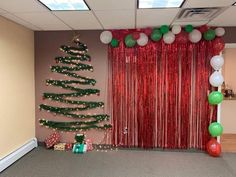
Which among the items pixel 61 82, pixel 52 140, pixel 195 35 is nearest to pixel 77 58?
pixel 61 82

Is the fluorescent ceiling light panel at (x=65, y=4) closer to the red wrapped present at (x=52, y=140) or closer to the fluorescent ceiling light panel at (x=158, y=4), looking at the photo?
the fluorescent ceiling light panel at (x=158, y=4)

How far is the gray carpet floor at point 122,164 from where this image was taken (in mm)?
3395

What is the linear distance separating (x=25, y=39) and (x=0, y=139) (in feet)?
5.93

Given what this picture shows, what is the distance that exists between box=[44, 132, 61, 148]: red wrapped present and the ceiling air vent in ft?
9.97

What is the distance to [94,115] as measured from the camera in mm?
4492

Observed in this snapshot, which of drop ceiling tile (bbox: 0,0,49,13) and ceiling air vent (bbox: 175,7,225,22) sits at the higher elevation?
ceiling air vent (bbox: 175,7,225,22)

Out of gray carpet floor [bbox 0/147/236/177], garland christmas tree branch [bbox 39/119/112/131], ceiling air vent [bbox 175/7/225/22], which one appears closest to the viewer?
ceiling air vent [bbox 175/7/225/22]

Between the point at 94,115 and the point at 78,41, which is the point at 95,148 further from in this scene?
the point at 78,41

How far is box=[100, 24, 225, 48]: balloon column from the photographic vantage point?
160 inches

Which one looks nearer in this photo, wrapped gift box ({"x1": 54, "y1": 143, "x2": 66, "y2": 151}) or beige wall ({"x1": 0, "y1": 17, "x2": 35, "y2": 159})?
beige wall ({"x1": 0, "y1": 17, "x2": 35, "y2": 159})

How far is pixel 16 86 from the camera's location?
3.92 metres

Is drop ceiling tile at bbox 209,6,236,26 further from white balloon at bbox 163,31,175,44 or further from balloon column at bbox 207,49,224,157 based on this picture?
white balloon at bbox 163,31,175,44

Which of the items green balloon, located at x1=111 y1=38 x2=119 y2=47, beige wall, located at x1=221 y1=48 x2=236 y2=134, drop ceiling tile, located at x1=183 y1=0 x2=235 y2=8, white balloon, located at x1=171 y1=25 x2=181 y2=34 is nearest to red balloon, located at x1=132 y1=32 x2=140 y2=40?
green balloon, located at x1=111 y1=38 x2=119 y2=47

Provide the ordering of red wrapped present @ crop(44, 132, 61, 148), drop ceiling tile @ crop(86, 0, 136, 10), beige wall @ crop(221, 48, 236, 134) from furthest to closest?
beige wall @ crop(221, 48, 236, 134) < red wrapped present @ crop(44, 132, 61, 148) < drop ceiling tile @ crop(86, 0, 136, 10)
